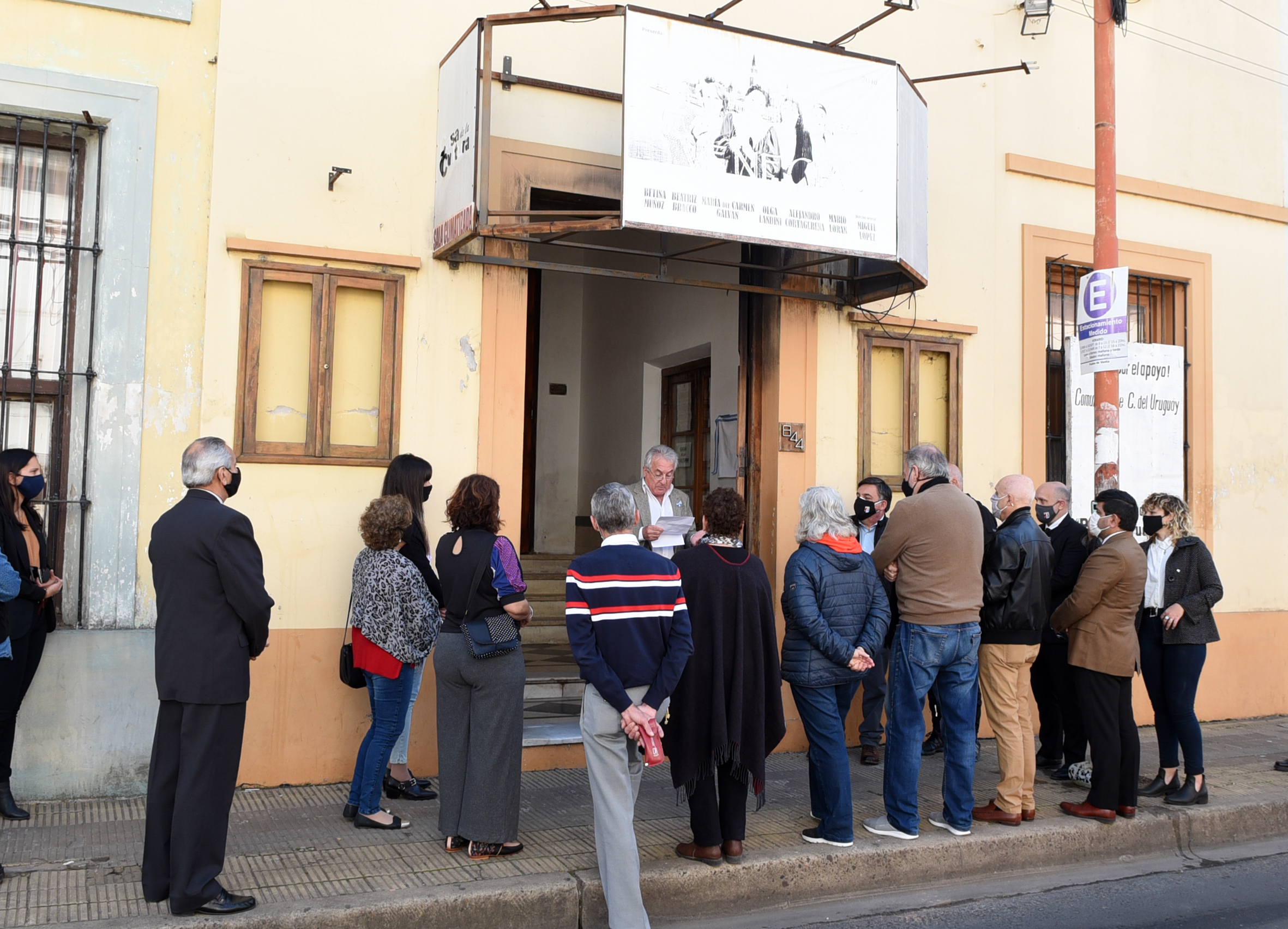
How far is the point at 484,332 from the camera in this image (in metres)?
6.69

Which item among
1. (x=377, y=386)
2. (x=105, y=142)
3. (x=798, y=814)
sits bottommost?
(x=798, y=814)

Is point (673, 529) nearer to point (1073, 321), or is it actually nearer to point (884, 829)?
point (884, 829)

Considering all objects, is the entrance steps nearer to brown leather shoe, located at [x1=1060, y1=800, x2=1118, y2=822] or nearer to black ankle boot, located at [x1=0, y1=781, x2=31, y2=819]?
black ankle boot, located at [x1=0, y1=781, x2=31, y2=819]

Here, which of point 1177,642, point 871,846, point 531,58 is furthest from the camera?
point 531,58

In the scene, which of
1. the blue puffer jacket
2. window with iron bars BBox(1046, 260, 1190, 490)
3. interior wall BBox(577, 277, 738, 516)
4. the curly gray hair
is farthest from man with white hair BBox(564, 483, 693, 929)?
window with iron bars BBox(1046, 260, 1190, 490)

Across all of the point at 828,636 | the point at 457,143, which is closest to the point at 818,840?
the point at 828,636

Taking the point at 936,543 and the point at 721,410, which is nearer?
the point at 936,543

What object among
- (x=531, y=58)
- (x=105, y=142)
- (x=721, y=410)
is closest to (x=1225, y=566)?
(x=721, y=410)

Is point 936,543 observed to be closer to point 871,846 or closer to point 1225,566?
point 871,846

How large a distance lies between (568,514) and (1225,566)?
6363 mm

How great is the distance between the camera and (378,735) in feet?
17.3

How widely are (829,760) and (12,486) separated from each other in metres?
4.30

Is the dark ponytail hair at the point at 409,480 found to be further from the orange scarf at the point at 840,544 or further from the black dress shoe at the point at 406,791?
the orange scarf at the point at 840,544

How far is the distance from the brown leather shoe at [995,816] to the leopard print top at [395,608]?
3061mm
